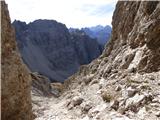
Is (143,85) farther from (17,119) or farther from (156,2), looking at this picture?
(156,2)

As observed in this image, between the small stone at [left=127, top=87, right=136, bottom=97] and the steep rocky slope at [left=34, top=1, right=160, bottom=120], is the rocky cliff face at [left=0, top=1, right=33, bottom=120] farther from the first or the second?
the small stone at [left=127, top=87, right=136, bottom=97]

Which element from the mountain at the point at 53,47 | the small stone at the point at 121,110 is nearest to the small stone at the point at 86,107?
the small stone at the point at 121,110

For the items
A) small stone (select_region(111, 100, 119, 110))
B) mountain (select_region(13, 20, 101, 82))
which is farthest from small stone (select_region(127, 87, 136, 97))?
mountain (select_region(13, 20, 101, 82))

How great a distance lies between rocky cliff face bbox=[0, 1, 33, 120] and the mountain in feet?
454

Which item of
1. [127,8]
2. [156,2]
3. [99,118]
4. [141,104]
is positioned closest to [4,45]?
[141,104]

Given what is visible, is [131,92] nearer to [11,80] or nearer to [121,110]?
[121,110]

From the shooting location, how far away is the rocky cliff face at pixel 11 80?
470 inches

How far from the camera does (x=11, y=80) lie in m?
12.3

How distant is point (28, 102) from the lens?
44.9ft

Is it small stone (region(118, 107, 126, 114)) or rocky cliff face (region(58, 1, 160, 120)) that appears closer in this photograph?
rocky cliff face (region(58, 1, 160, 120))

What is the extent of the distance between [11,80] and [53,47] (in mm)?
156907

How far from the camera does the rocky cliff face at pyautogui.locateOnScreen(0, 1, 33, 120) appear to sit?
11.9 meters

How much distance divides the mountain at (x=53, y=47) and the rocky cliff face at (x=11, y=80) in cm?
13845

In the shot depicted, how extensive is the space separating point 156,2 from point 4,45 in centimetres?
2205
